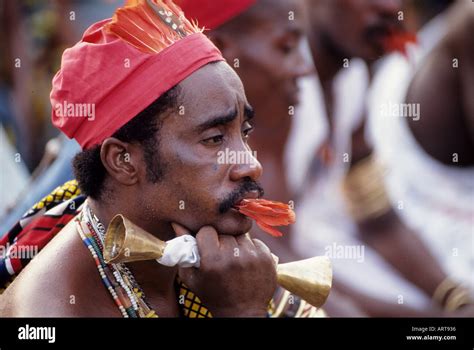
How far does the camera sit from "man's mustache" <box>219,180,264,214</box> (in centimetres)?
313

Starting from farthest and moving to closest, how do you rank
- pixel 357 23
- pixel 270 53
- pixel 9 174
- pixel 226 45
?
1. pixel 357 23
2. pixel 9 174
3. pixel 270 53
4. pixel 226 45

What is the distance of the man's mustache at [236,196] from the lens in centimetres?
313

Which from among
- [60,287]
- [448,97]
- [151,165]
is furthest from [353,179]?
[60,287]

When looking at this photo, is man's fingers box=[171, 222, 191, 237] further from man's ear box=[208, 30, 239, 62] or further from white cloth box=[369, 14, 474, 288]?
white cloth box=[369, 14, 474, 288]

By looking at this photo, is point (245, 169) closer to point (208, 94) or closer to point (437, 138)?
point (208, 94)

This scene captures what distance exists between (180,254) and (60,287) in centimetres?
44

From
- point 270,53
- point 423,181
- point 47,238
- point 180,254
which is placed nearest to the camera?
point 180,254

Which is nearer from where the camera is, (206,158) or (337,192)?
(206,158)

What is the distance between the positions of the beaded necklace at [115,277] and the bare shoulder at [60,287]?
3 cm

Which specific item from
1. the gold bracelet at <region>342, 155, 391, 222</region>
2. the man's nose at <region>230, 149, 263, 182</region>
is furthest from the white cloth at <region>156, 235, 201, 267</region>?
the gold bracelet at <region>342, 155, 391, 222</region>

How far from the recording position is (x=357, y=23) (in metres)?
6.87
